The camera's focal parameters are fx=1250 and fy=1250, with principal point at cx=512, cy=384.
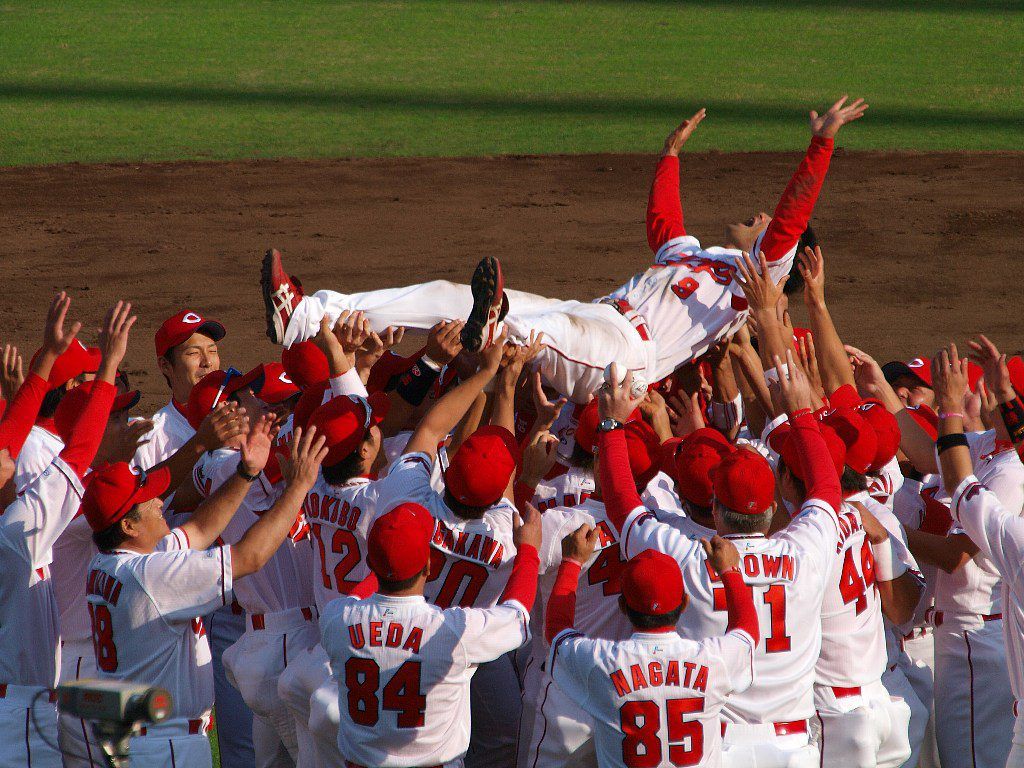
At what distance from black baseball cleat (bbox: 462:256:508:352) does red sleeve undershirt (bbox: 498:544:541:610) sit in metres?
1.15

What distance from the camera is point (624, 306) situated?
231 inches

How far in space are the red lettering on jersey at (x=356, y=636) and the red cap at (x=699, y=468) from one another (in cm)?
115

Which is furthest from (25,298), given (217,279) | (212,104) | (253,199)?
(212,104)

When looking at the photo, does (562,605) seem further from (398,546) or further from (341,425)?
(341,425)

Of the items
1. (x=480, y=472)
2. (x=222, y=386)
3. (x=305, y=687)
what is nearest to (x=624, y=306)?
(x=222, y=386)

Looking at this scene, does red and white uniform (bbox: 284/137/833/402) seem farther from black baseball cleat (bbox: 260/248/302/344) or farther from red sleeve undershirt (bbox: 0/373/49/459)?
red sleeve undershirt (bbox: 0/373/49/459)

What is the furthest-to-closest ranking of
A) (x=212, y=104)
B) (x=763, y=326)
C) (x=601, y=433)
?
(x=212, y=104) < (x=763, y=326) < (x=601, y=433)

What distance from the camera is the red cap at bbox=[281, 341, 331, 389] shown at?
5000mm

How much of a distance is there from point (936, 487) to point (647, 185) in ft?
27.5

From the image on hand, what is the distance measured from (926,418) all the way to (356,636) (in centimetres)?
275

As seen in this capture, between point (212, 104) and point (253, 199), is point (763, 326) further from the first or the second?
point (212, 104)

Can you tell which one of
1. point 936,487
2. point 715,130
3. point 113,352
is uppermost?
point 715,130

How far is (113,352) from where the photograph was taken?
167 inches

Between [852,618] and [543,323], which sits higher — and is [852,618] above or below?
below
